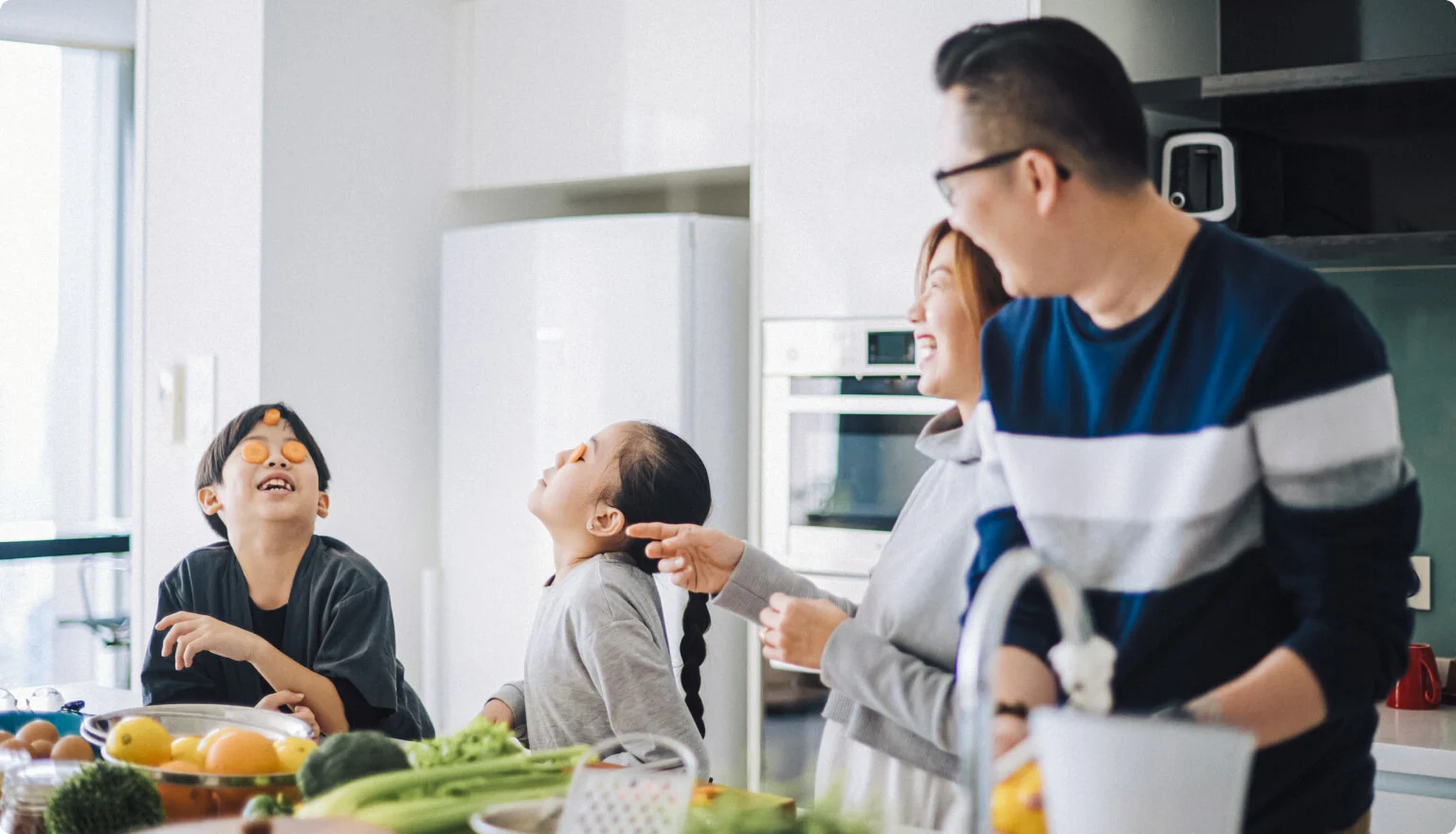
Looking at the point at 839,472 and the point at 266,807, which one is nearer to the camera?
the point at 266,807

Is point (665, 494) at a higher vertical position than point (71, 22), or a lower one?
lower

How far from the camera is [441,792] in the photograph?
1020 millimetres

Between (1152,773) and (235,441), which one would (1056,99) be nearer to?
(1152,773)

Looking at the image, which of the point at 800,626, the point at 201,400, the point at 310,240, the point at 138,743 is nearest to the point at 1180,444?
the point at 800,626

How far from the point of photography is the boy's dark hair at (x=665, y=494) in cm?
171

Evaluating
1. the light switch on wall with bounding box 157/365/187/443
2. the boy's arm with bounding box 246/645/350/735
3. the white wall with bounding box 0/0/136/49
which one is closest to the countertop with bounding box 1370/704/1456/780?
the boy's arm with bounding box 246/645/350/735

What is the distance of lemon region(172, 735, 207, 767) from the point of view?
119 cm

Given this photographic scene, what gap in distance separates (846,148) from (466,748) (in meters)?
1.86

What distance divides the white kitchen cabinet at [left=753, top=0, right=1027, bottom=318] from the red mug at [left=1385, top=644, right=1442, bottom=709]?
109 centimetres

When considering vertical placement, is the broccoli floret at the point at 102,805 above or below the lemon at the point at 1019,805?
below

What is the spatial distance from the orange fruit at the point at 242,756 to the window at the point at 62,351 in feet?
10.7

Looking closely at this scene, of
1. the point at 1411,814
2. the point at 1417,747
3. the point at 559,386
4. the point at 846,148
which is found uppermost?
the point at 846,148

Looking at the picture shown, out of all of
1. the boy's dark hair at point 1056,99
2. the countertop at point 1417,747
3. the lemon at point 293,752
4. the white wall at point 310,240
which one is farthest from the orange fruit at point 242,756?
the white wall at point 310,240

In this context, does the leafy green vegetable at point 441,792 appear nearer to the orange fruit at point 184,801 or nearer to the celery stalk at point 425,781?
the celery stalk at point 425,781
